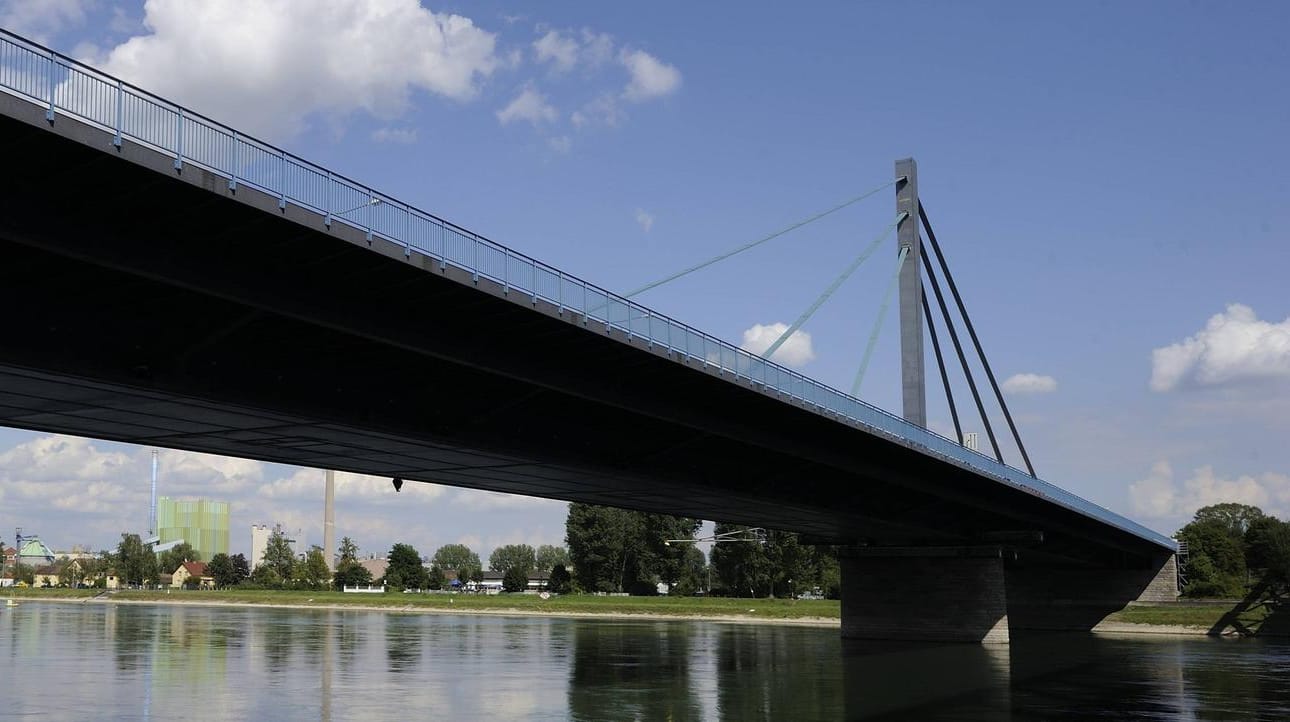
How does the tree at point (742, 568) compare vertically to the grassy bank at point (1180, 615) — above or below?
above

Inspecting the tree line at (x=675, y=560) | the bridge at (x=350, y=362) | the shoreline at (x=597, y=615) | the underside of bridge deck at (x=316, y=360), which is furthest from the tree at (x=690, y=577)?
the underside of bridge deck at (x=316, y=360)

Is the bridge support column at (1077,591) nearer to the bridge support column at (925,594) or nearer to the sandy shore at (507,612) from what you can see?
the sandy shore at (507,612)

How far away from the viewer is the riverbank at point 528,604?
100438 millimetres

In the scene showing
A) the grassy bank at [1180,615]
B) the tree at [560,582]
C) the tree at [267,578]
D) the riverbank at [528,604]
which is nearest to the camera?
the grassy bank at [1180,615]

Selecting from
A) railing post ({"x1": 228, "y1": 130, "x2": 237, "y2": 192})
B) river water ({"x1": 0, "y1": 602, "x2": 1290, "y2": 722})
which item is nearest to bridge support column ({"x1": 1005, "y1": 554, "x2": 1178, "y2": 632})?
river water ({"x1": 0, "y1": 602, "x2": 1290, "y2": 722})

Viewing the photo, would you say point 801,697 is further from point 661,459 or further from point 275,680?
point 275,680

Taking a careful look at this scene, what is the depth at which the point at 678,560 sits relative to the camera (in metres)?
132

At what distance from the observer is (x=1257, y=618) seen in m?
83.1

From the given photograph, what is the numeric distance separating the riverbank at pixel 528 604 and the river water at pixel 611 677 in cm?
2731

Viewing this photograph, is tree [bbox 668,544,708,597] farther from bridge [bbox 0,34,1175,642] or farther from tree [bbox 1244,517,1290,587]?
bridge [bbox 0,34,1175,642]

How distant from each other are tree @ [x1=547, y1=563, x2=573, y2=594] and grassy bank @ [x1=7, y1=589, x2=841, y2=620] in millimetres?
4150

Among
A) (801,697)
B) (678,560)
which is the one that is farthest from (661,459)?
(678,560)

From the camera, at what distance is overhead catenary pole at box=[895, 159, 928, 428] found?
2414 inches

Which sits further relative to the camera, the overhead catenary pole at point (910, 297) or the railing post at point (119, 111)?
the overhead catenary pole at point (910, 297)
